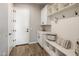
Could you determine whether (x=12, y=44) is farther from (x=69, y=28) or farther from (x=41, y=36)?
(x=69, y=28)

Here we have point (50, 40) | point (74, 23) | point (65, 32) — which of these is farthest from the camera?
point (50, 40)

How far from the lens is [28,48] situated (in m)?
2.88

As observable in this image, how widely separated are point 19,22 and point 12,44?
85 centimetres

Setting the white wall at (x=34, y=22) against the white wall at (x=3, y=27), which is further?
the white wall at (x=34, y=22)

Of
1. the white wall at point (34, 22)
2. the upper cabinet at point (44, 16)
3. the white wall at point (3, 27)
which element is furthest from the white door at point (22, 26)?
the upper cabinet at point (44, 16)

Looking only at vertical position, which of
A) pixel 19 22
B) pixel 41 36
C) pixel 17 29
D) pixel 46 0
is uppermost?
pixel 46 0

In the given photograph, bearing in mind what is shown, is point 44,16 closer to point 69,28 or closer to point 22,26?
point 22,26

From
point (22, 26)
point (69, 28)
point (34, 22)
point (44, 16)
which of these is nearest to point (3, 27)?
point (22, 26)

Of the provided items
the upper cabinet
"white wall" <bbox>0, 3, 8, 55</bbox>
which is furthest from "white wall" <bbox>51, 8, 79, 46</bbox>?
"white wall" <bbox>0, 3, 8, 55</bbox>

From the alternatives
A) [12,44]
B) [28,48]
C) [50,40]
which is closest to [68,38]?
[50,40]

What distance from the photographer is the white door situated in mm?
2917

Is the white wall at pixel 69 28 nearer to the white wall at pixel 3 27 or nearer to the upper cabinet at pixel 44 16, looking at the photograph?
the upper cabinet at pixel 44 16

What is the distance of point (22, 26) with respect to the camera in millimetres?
2998

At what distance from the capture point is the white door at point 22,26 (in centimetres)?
292
